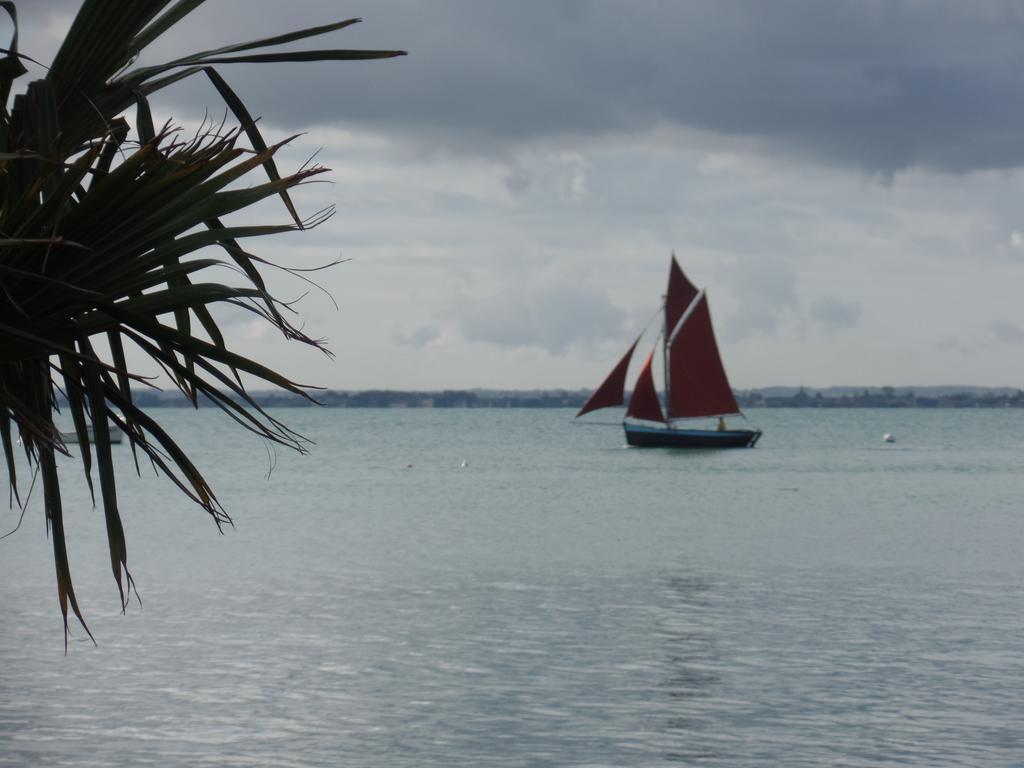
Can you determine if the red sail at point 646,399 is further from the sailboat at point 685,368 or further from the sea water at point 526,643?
the sea water at point 526,643

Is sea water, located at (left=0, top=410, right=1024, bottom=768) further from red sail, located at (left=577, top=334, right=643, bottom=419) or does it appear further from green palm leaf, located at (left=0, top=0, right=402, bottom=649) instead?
red sail, located at (left=577, top=334, right=643, bottom=419)

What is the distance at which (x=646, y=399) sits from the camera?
73.1m

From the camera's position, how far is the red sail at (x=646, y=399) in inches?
2827

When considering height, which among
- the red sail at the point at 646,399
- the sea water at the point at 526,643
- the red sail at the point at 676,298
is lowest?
the sea water at the point at 526,643

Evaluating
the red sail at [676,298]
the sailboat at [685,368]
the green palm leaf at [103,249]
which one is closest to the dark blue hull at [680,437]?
the sailboat at [685,368]

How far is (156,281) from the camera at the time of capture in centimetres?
436

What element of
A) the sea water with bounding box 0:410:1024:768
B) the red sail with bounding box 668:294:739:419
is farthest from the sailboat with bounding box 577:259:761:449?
the sea water with bounding box 0:410:1024:768

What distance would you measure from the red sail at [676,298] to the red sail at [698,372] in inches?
20.3

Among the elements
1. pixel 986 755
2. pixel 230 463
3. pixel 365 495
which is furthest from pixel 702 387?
pixel 986 755

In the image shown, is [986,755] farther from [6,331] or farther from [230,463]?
[230,463]

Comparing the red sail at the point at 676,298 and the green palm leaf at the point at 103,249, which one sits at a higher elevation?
the red sail at the point at 676,298

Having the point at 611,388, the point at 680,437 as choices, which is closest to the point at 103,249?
the point at 611,388

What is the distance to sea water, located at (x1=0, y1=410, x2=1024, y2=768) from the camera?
10.5 metres

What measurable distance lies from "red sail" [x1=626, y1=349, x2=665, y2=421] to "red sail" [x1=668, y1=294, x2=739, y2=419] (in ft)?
4.60
